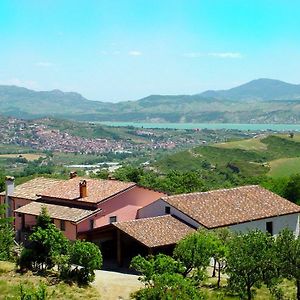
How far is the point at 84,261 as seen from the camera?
1163 inches

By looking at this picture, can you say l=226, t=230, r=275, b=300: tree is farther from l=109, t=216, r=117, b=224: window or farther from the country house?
l=109, t=216, r=117, b=224: window

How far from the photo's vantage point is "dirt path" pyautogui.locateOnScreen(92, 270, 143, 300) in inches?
1117

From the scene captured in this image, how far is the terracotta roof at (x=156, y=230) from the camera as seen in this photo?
117 feet

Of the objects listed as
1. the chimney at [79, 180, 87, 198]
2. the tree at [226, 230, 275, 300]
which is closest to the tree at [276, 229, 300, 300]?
the tree at [226, 230, 275, 300]

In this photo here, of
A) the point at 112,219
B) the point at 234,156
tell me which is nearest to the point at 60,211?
the point at 112,219

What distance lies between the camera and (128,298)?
28.0 meters

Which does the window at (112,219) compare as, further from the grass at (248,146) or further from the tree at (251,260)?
the grass at (248,146)

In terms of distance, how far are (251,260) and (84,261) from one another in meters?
10.5

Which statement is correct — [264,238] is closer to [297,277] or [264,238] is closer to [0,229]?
[297,277]

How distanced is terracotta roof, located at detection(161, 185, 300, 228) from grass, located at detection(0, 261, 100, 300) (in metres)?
13.6

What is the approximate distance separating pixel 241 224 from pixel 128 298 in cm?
1571

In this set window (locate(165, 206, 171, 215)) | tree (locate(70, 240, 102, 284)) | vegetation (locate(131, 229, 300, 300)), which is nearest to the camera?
vegetation (locate(131, 229, 300, 300))

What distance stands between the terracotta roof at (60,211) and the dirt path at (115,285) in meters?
5.73

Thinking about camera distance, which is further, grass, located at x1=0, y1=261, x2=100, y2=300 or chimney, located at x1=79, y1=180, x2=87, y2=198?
chimney, located at x1=79, y1=180, x2=87, y2=198
